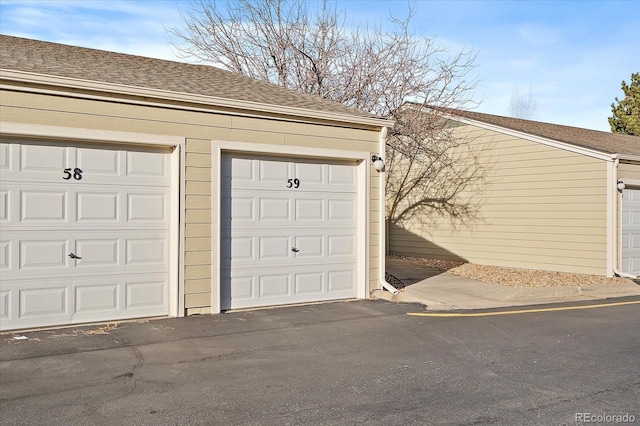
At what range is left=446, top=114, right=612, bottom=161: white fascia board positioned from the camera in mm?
14676

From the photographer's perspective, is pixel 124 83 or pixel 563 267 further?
pixel 563 267

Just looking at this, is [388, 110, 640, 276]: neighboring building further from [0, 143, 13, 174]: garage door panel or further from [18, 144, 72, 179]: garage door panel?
[0, 143, 13, 174]: garage door panel

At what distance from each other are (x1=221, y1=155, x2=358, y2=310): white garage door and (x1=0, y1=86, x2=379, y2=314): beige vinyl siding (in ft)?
1.23

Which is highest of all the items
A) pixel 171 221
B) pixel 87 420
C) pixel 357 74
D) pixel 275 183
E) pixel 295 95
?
pixel 357 74

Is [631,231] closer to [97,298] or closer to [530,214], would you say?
[530,214]

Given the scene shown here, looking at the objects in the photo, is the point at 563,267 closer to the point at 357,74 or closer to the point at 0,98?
the point at 357,74

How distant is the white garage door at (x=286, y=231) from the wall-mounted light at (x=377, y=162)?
1.43 feet

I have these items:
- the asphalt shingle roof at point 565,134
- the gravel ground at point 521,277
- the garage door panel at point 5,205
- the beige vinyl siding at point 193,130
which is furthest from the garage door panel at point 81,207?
the asphalt shingle roof at point 565,134

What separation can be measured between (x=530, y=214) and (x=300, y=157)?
8.49 m

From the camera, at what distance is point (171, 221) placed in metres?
8.95

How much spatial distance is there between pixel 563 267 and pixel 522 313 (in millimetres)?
6309

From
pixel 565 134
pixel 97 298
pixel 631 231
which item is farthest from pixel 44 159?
pixel 565 134

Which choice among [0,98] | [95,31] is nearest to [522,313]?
[0,98]

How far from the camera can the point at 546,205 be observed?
15719mm
